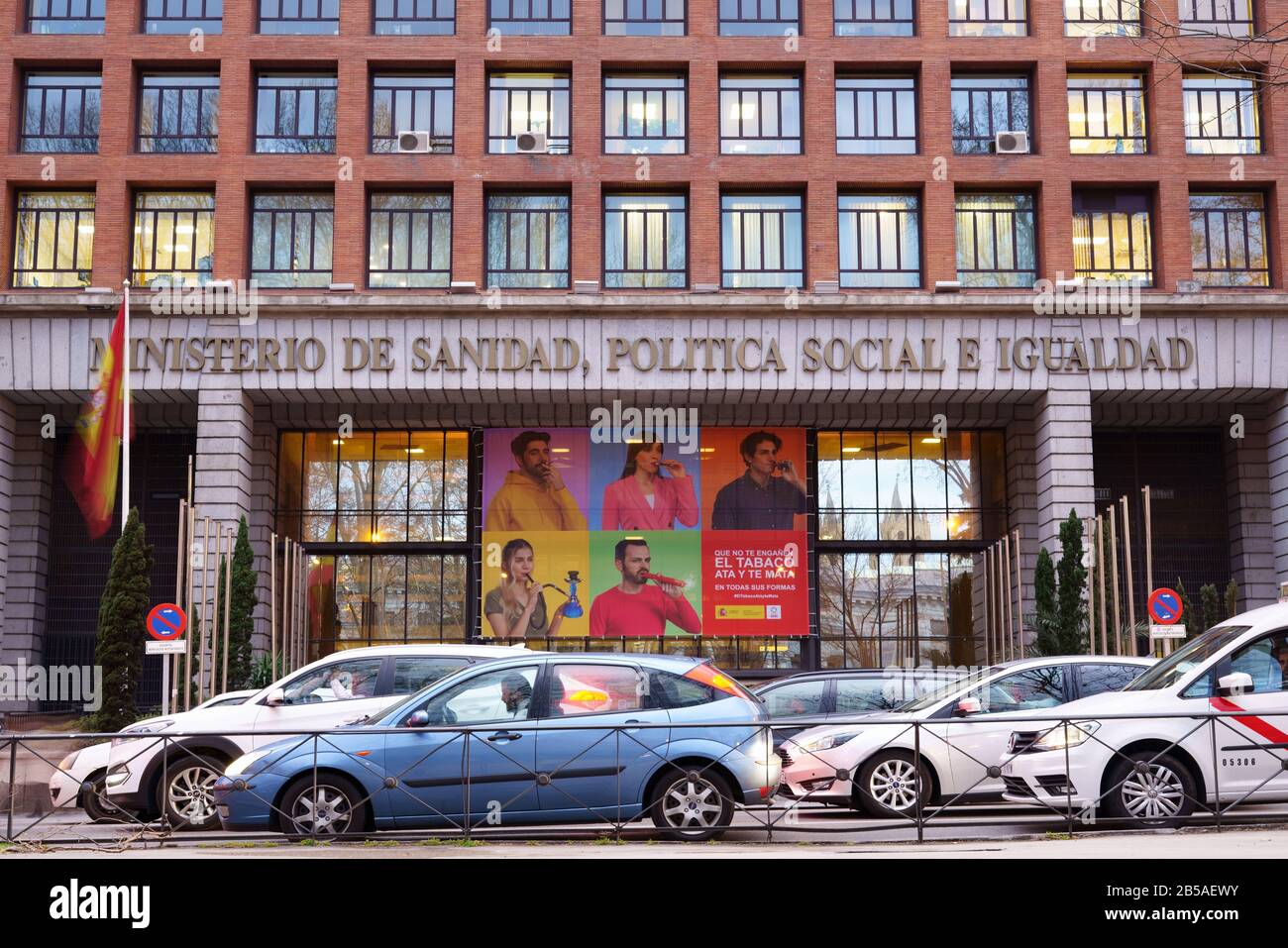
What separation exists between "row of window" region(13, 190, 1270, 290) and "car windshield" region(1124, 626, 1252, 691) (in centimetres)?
1819

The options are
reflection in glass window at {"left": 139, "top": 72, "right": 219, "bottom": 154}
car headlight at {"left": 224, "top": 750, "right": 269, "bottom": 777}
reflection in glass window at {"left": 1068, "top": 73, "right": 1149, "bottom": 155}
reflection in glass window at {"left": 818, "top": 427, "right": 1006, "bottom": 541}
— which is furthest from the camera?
reflection in glass window at {"left": 818, "top": 427, "right": 1006, "bottom": 541}

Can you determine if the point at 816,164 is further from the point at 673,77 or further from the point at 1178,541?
the point at 1178,541

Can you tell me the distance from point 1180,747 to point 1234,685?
88 centimetres

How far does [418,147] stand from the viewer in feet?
102

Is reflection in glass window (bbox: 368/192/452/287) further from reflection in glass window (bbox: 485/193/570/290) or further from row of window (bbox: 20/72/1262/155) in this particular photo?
row of window (bbox: 20/72/1262/155)

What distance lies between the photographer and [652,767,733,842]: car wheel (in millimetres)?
11938

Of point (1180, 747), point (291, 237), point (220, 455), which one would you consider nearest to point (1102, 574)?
point (1180, 747)

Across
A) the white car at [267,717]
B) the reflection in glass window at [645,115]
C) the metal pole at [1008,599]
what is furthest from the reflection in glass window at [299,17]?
the white car at [267,717]

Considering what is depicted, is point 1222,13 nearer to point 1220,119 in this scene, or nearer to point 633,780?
point 1220,119

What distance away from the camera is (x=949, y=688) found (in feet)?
50.2

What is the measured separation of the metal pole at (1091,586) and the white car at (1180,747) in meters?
11.9

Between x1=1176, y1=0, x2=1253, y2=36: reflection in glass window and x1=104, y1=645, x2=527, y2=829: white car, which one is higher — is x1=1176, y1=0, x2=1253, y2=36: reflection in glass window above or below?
above

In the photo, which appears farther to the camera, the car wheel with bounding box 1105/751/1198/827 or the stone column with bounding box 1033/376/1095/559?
the stone column with bounding box 1033/376/1095/559

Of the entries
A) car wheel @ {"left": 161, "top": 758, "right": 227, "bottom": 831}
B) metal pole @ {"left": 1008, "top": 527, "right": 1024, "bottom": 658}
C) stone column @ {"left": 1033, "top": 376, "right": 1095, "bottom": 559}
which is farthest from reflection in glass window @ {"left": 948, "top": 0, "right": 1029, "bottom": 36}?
car wheel @ {"left": 161, "top": 758, "right": 227, "bottom": 831}
